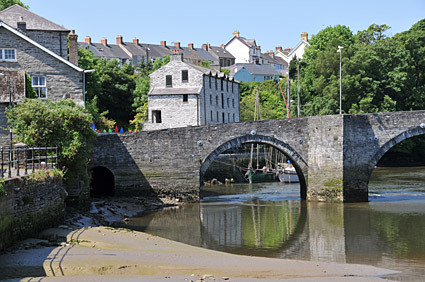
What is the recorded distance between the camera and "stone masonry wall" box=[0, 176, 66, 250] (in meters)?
15.9

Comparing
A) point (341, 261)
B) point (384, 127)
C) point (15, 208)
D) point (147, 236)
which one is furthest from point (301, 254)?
point (384, 127)

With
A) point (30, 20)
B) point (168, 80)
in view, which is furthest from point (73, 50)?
point (168, 80)

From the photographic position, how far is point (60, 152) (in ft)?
79.3

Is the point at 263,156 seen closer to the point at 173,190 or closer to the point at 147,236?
the point at 173,190

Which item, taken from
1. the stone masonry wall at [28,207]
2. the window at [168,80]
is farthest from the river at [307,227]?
the window at [168,80]

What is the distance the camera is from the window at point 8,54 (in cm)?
2959

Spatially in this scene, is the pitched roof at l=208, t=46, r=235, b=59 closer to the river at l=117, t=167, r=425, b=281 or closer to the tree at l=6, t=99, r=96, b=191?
the river at l=117, t=167, r=425, b=281

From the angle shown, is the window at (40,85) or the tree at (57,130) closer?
the tree at (57,130)

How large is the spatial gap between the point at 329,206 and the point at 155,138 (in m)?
8.79

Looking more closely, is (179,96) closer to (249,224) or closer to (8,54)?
(8,54)

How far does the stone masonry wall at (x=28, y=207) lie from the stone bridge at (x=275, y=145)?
27.3ft

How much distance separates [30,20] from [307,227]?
19.8 meters

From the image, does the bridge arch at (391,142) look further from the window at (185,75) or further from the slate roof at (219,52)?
the slate roof at (219,52)

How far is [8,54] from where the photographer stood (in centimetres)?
2973
